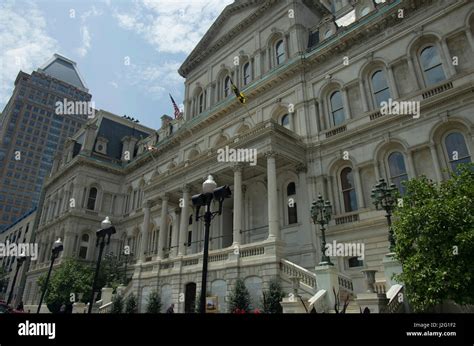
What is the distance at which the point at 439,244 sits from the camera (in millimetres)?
10844

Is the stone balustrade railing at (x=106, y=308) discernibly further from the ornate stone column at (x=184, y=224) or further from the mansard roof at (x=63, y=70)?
the mansard roof at (x=63, y=70)

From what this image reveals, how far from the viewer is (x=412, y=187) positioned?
41.5 ft

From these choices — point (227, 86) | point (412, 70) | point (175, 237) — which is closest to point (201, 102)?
point (227, 86)

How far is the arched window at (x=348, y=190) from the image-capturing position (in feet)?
66.5

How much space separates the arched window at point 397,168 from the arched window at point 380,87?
3597mm

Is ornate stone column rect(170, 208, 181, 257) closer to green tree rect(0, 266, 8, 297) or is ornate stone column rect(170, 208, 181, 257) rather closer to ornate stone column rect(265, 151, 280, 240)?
ornate stone column rect(265, 151, 280, 240)

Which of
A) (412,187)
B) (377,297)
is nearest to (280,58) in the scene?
(412,187)

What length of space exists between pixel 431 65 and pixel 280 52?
12.4m

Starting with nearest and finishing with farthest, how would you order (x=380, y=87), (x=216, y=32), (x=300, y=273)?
(x=300, y=273)
(x=380, y=87)
(x=216, y=32)

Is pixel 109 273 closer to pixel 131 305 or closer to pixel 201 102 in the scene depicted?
pixel 131 305

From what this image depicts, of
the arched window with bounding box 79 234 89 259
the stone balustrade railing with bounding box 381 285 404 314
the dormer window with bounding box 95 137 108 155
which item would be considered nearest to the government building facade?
the stone balustrade railing with bounding box 381 285 404 314

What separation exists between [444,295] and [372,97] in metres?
14.0

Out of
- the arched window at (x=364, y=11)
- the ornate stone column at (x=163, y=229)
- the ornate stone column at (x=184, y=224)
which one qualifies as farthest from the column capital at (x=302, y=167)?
the arched window at (x=364, y=11)

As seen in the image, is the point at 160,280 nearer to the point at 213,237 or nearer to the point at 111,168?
the point at 213,237
